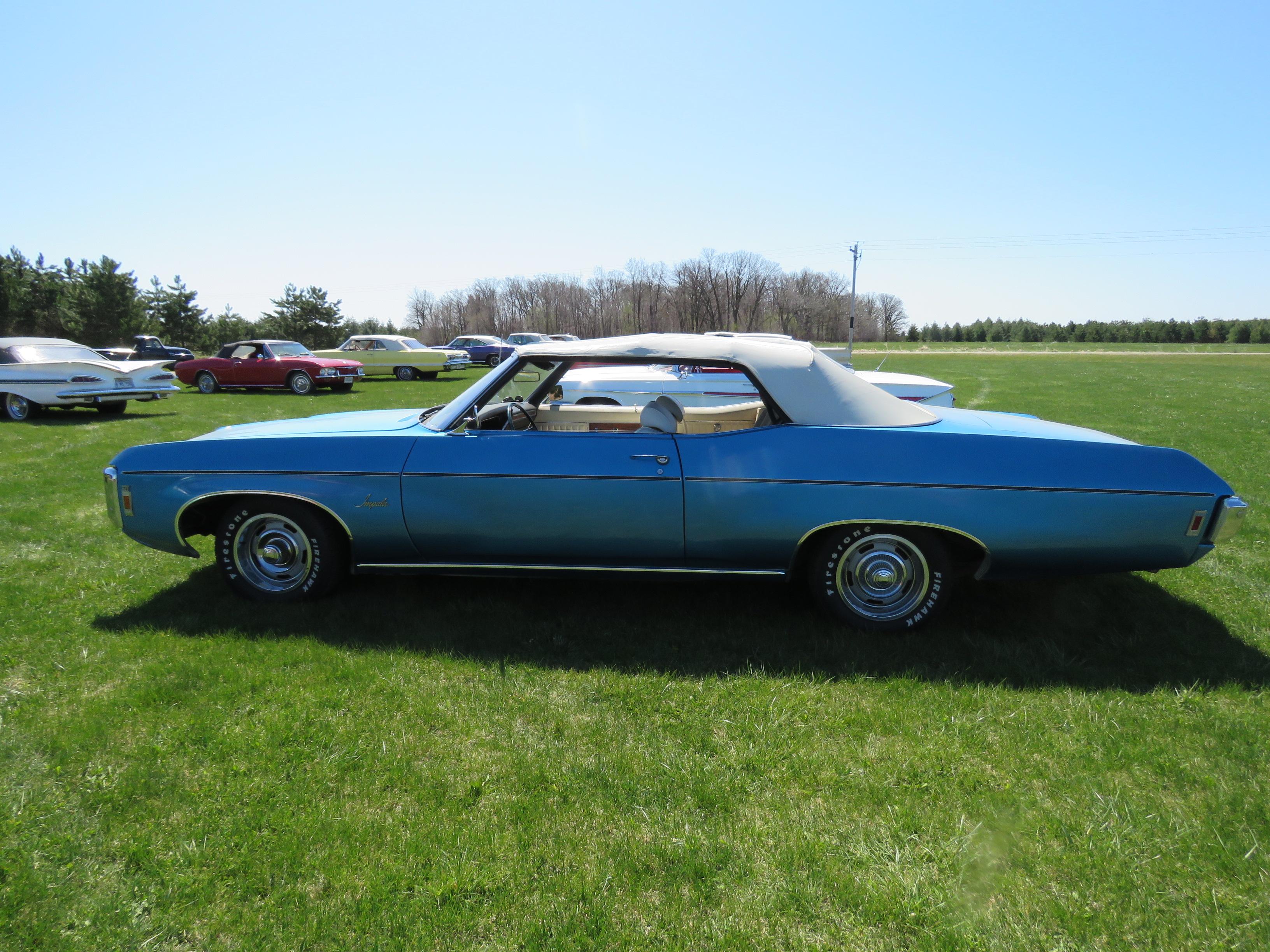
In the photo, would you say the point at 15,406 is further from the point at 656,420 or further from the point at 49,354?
the point at 656,420

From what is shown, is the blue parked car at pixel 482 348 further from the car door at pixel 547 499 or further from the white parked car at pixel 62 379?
the car door at pixel 547 499

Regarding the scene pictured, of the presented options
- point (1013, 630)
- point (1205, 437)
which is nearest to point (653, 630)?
point (1013, 630)

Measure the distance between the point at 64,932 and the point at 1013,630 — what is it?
3.83 meters

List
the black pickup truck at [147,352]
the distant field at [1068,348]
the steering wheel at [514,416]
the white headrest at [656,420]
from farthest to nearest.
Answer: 1. the distant field at [1068,348]
2. the black pickup truck at [147,352]
3. the steering wheel at [514,416]
4. the white headrest at [656,420]

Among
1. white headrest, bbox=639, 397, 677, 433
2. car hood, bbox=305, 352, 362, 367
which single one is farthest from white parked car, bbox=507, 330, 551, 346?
white headrest, bbox=639, 397, 677, 433

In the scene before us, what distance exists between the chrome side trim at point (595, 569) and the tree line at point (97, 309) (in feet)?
166

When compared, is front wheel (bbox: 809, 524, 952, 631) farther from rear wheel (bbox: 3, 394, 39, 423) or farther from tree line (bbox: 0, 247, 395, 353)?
tree line (bbox: 0, 247, 395, 353)

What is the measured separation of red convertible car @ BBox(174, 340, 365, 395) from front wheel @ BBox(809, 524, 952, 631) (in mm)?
17343

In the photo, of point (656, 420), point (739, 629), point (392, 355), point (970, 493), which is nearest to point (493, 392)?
point (656, 420)

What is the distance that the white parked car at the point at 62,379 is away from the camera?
1248 centimetres

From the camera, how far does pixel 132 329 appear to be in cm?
4547

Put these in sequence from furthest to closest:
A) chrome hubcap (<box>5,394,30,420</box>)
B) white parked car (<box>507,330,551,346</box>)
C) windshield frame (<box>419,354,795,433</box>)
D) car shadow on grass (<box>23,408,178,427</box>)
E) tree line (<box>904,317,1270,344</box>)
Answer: tree line (<box>904,317,1270,344</box>) < white parked car (<box>507,330,551,346</box>) < chrome hubcap (<box>5,394,30,420</box>) < car shadow on grass (<box>23,408,178,427</box>) < windshield frame (<box>419,354,795,433</box>)

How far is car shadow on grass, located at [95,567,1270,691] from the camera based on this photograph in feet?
11.1

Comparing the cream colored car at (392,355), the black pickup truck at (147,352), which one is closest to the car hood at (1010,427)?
the cream colored car at (392,355)
